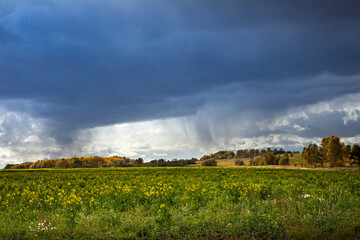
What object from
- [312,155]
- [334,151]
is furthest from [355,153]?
[312,155]

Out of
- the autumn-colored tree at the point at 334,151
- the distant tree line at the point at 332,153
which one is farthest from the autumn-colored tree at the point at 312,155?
the autumn-colored tree at the point at 334,151

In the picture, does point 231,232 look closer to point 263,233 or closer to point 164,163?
point 263,233

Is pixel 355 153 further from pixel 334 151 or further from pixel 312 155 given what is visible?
pixel 312 155

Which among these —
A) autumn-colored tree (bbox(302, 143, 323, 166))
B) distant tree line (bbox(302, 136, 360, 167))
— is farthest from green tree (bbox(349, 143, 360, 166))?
autumn-colored tree (bbox(302, 143, 323, 166))

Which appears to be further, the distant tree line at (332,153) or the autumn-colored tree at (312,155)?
the autumn-colored tree at (312,155)

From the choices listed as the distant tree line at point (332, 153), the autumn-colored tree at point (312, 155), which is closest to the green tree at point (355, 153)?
the distant tree line at point (332, 153)

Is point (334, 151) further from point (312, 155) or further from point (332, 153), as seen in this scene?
point (312, 155)

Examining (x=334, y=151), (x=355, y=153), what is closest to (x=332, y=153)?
(x=334, y=151)

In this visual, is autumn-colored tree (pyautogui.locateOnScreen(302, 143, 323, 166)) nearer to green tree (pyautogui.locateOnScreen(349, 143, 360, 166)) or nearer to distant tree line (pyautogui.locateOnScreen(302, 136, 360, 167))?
distant tree line (pyautogui.locateOnScreen(302, 136, 360, 167))

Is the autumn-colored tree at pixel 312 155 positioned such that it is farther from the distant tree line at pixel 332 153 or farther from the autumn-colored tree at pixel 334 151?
the autumn-colored tree at pixel 334 151

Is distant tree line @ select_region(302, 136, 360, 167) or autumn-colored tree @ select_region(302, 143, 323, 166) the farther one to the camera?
autumn-colored tree @ select_region(302, 143, 323, 166)

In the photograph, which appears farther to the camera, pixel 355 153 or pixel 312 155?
pixel 312 155

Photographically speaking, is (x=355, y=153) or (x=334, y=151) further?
(x=355, y=153)

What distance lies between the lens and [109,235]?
9508mm
